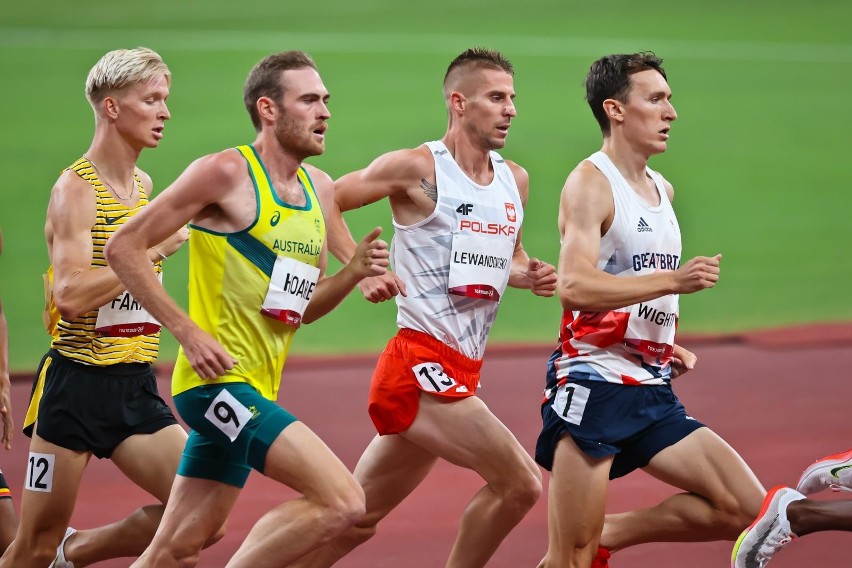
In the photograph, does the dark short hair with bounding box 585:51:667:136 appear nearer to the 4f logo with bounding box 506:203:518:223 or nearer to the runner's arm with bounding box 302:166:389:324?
the 4f logo with bounding box 506:203:518:223

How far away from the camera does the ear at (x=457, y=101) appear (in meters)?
5.28

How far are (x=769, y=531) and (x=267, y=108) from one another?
2196mm

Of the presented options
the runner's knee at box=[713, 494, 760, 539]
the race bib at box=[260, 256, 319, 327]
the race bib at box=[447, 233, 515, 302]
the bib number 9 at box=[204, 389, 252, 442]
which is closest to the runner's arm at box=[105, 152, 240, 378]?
the bib number 9 at box=[204, 389, 252, 442]

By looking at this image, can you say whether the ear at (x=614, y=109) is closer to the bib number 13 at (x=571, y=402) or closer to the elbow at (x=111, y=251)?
the bib number 13 at (x=571, y=402)

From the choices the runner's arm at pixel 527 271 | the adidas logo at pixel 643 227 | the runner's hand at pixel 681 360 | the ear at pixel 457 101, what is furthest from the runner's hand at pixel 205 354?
the runner's hand at pixel 681 360

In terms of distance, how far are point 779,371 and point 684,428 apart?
198 inches

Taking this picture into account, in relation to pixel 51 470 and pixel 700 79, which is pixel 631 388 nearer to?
pixel 51 470

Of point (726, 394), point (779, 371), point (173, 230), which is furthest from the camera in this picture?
point (779, 371)

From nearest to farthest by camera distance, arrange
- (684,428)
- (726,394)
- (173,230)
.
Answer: (173,230) < (684,428) < (726,394)

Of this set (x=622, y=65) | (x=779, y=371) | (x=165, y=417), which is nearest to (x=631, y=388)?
(x=622, y=65)

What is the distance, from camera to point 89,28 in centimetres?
1702

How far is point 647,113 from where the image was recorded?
4.97 metres

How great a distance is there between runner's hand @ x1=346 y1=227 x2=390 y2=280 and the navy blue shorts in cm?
86

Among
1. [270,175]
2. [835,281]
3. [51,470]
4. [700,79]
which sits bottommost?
[51,470]
